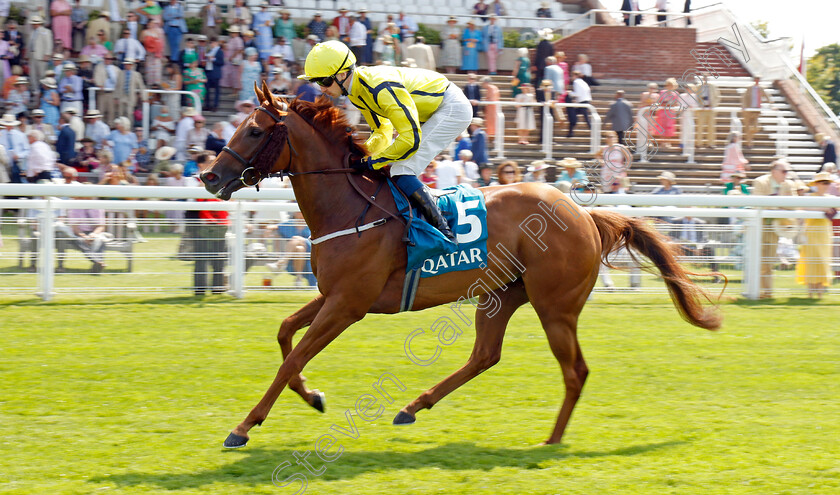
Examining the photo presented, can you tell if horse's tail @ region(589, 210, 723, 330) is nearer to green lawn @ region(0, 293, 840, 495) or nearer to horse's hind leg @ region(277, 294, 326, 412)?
green lawn @ region(0, 293, 840, 495)

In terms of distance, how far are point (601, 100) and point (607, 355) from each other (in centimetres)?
992

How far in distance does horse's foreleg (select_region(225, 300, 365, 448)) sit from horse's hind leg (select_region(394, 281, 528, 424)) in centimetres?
72

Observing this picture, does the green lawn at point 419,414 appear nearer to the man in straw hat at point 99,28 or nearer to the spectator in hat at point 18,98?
the spectator in hat at point 18,98

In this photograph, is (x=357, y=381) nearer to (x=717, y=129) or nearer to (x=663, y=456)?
(x=663, y=456)

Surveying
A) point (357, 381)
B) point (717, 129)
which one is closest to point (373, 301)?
point (357, 381)

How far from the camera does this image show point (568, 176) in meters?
10.0

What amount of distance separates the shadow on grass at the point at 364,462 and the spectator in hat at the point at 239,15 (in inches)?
445

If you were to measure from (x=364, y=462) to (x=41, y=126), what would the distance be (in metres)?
9.04

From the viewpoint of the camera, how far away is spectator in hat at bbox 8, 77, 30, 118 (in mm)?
12210

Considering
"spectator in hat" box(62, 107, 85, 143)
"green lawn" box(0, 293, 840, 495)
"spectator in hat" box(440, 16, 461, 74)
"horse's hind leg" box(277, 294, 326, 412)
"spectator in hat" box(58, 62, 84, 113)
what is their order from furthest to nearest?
"spectator in hat" box(440, 16, 461, 74) < "spectator in hat" box(58, 62, 84, 113) < "spectator in hat" box(62, 107, 85, 143) < "horse's hind leg" box(277, 294, 326, 412) < "green lawn" box(0, 293, 840, 495)

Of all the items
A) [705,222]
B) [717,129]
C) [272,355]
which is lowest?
[272,355]

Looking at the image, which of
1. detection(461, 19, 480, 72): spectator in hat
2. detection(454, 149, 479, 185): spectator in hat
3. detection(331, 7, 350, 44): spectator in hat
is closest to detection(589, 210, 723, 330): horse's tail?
detection(454, 149, 479, 185): spectator in hat

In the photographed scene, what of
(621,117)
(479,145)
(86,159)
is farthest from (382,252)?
(621,117)

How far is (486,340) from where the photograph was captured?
16.2 feet
